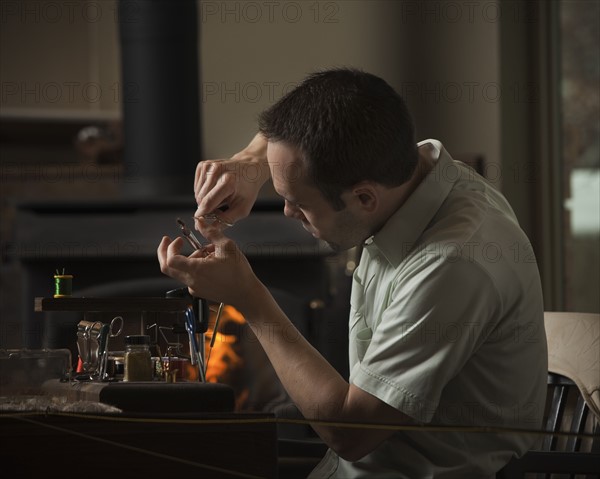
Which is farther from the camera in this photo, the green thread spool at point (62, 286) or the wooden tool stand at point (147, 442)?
the green thread spool at point (62, 286)

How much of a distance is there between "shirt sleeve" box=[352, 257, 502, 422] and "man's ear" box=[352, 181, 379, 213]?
119 mm

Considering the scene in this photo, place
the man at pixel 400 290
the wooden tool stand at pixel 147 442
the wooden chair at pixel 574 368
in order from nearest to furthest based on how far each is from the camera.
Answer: the wooden tool stand at pixel 147 442, the man at pixel 400 290, the wooden chair at pixel 574 368

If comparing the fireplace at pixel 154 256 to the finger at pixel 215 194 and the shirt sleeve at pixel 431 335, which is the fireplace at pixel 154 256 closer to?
the finger at pixel 215 194

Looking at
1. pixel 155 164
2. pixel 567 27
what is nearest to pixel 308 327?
pixel 155 164

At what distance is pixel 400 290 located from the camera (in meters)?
1.12

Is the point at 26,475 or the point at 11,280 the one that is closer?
the point at 26,475

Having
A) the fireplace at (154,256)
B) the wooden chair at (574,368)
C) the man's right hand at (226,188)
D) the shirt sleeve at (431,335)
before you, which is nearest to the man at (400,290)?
the shirt sleeve at (431,335)

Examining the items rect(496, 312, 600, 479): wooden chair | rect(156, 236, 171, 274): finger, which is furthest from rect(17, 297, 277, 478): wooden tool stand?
rect(496, 312, 600, 479): wooden chair

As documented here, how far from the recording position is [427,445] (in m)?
1.12

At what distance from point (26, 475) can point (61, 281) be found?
13.8 inches

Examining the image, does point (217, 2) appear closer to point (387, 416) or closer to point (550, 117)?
point (550, 117)

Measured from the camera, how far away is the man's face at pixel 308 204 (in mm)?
1140

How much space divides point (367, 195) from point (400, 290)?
125 mm

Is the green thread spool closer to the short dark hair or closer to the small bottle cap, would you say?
the small bottle cap
